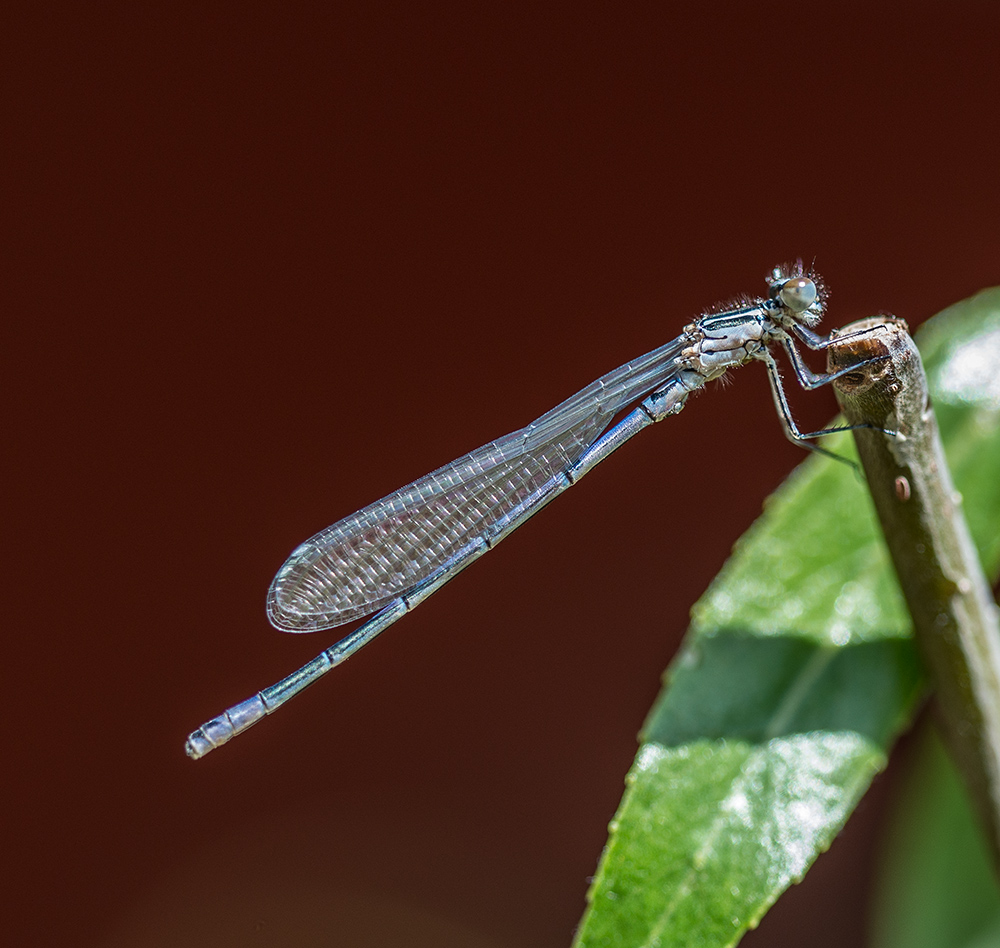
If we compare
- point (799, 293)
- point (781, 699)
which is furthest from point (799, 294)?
point (781, 699)

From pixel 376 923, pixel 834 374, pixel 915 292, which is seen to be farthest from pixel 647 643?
pixel 834 374

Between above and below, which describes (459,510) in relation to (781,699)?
above

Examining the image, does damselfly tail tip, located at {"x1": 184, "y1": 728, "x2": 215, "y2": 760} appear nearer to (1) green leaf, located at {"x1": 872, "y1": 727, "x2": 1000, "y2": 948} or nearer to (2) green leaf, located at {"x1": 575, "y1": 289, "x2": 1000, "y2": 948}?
(2) green leaf, located at {"x1": 575, "y1": 289, "x2": 1000, "y2": 948}

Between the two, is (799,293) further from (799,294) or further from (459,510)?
(459,510)

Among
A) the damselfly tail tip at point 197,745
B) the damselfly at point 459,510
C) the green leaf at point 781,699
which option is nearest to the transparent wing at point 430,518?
the damselfly at point 459,510

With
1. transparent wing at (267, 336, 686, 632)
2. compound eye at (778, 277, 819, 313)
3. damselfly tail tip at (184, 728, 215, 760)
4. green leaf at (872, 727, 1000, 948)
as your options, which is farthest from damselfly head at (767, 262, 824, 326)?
damselfly tail tip at (184, 728, 215, 760)

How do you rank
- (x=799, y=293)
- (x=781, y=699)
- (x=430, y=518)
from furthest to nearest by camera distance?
(x=430, y=518), (x=799, y=293), (x=781, y=699)
